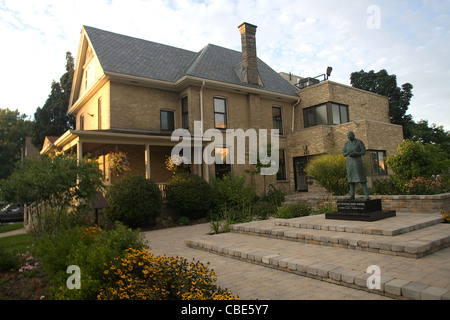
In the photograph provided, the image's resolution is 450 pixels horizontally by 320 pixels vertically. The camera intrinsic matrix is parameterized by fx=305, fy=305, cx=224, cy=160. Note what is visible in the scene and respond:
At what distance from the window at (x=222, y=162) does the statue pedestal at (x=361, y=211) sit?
8.73m

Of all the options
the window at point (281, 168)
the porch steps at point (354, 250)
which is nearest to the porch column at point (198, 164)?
the window at point (281, 168)

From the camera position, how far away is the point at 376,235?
662 cm

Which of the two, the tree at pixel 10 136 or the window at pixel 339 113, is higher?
the tree at pixel 10 136

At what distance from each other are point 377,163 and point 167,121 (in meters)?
12.3

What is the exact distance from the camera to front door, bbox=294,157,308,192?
63.5 feet

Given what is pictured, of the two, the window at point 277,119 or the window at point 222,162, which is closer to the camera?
the window at point 222,162

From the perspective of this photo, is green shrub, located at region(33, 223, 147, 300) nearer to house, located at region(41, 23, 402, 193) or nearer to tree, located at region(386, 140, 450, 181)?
house, located at region(41, 23, 402, 193)

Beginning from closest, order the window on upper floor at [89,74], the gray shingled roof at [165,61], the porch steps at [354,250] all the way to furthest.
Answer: the porch steps at [354,250] → the gray shingled roof at [165,61] → the window on upper floor at [89,74]

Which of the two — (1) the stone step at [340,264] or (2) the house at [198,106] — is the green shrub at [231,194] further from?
(1) the stone step at [340,264]

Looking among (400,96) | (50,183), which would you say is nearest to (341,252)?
(50,183)

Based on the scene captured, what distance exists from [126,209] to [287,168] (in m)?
11.6

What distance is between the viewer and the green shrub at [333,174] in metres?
12.8

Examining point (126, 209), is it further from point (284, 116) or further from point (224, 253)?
point (284, 116)

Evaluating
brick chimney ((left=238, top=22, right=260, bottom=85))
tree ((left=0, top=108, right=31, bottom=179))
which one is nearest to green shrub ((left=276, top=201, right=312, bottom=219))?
brick chimney ((left=238, top=22, right=260, bottom=85))
